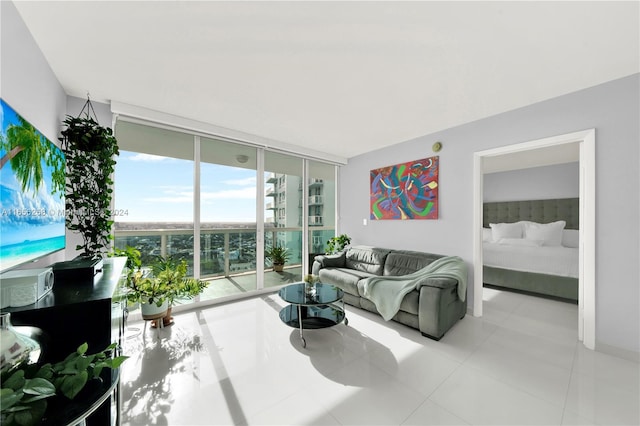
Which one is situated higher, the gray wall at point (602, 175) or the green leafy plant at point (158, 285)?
the gray wall at point (602, 175)

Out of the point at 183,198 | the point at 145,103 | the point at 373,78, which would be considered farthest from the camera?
the point at 183,198

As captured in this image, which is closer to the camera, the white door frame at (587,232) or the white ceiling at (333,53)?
the white ceiling at (333,53)

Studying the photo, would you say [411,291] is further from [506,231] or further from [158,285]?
[506,231]

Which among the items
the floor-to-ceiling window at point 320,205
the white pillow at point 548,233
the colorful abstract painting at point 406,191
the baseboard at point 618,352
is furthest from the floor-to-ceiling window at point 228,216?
the white pillow at point 548,233

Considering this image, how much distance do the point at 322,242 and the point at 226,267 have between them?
6.28 feet

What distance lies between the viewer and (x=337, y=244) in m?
4.75

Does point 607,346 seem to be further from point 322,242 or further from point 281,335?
point 322,242

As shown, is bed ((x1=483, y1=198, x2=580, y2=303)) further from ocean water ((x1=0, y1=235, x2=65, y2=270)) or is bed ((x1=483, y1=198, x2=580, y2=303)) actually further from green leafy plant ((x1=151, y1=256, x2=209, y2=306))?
ocean water ((x1=0, y1=235, x2=65, y2=270))

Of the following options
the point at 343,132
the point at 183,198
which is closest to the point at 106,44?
the point at 183,198

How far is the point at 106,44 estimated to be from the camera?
182 cm

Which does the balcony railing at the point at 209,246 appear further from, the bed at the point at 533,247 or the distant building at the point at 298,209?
the bed at the point at 533,247

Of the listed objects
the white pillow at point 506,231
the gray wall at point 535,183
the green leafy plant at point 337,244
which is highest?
the gray wall at point 535,183

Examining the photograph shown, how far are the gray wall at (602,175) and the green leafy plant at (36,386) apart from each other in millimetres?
3641

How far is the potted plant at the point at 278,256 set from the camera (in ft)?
14.3
